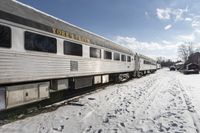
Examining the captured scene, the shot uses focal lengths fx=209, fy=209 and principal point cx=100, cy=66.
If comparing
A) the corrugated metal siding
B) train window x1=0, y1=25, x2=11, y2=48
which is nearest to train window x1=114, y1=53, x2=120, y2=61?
the corrugated metal siding

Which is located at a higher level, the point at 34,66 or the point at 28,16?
the point at 28,16

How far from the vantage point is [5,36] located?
5793mm

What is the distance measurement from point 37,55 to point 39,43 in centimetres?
42

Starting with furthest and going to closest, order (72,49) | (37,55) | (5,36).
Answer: (72,49)
(37,55)
(5,36)

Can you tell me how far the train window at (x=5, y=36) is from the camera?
5.67 m

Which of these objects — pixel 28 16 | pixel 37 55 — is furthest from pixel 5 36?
pixel 37 55

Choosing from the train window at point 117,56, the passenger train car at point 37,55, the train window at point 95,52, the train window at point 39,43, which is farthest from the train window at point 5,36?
the train window at point 117,56

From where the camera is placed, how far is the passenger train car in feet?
19.2

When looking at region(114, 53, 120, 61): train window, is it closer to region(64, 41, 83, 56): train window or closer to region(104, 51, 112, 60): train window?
region(104, 51, 112, 60): train window

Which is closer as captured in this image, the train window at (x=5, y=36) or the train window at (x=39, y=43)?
the train window at (x=5, y=36)

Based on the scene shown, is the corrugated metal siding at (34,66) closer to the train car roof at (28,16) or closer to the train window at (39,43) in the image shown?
the train window at (39,43)

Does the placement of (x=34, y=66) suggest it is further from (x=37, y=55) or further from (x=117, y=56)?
(x=117, y=56)

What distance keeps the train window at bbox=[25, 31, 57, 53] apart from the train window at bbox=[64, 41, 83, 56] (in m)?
0.82

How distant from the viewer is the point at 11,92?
593cm
